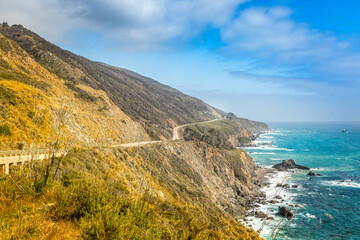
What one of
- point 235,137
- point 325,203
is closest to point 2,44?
point 325,203

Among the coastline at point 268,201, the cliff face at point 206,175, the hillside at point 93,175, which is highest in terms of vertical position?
the hillside at point 93,175

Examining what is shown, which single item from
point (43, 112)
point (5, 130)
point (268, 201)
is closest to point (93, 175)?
point (43, 112)

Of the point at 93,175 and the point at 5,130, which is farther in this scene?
the point at 5,130

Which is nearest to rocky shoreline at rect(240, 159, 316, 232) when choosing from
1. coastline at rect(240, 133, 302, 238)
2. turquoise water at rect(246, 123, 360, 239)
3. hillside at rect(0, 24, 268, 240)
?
coastline at rect(240, 133, 302, 238)

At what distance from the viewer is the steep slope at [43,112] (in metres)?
8.68

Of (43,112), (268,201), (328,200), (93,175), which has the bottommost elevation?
(268,201)

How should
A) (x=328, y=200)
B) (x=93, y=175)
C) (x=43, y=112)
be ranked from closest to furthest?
1. (x=43, y=112)
2. (x=93, y=175)
3. (x=328, y=200)

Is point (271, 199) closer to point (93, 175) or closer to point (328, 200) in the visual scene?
point (328, 200)

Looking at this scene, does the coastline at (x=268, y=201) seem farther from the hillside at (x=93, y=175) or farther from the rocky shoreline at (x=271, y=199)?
the hillside at (x=93, y=175)

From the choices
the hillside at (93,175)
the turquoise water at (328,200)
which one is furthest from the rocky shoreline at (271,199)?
the hillside at (93,175)

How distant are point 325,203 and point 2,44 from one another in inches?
3401

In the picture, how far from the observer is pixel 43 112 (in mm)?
6855

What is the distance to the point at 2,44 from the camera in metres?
50.3

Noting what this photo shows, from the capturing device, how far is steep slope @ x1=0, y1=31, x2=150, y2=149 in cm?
868
